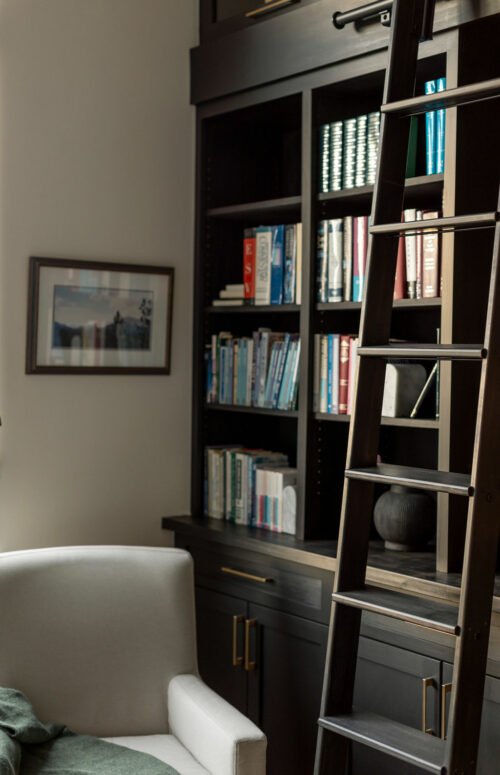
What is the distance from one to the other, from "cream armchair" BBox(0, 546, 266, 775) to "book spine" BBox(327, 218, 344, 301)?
916 mm

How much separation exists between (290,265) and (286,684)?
1.31 m

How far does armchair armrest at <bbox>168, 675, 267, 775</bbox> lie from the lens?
221cm

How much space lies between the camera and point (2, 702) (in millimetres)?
2326

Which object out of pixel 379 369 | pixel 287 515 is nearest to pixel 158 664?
pixel 287 515

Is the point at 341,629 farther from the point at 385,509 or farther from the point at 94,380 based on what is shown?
the point at 94,380

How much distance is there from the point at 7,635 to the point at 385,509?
1.10 meters

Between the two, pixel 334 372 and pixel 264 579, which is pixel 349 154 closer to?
pixel 334 372

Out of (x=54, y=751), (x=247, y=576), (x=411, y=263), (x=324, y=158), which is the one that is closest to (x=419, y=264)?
(x=411, y=263)

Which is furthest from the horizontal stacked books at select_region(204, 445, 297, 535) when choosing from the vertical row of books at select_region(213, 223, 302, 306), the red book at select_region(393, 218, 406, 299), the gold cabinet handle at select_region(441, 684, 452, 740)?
the gold cabinet handle at select_region(441, 684, 452, 740)

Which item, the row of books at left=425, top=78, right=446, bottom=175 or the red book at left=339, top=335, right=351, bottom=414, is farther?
the red book at left=339, top=335, right=351, bottom=414

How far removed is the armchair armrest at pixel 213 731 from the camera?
2.21 metres

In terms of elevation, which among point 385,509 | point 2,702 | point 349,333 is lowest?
point 2,702

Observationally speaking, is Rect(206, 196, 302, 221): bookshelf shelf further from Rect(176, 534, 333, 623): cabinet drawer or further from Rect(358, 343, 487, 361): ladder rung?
Rect(176, 534, 333, 623): cabinet drawer

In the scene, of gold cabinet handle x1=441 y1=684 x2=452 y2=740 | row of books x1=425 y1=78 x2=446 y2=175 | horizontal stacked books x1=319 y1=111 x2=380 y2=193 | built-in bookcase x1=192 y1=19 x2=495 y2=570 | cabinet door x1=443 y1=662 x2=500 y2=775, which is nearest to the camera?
cabinet door x1=443 y1=662 x2=500 y2=775
